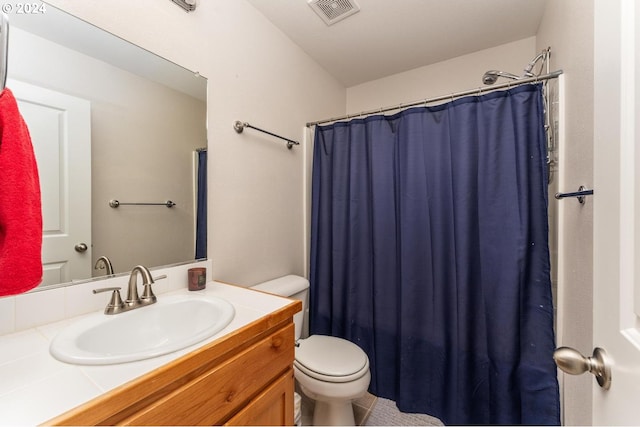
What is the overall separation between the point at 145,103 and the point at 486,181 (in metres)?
1.64

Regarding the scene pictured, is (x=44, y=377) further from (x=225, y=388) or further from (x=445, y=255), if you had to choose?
(x=445, y=255)

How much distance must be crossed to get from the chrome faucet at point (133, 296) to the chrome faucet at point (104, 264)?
83 millimetres

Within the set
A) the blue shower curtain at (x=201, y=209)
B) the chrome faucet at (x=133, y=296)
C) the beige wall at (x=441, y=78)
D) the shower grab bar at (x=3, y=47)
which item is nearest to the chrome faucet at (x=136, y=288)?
the chrome faucet at (x=133, y=296)

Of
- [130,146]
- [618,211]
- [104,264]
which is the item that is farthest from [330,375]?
[130,146]

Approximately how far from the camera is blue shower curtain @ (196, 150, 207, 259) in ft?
4.10

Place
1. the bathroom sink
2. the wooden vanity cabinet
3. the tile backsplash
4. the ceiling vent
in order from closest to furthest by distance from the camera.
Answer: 1. the wooden vanity cabinet
2. the bathroom sink
3. the tile backsplash
4. the ceiling vent

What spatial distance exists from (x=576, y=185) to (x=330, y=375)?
1.34 metres

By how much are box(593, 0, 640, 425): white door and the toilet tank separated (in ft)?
3.95

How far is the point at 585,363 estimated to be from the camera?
17.9 inches

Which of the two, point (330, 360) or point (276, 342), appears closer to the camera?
point (276, 342)

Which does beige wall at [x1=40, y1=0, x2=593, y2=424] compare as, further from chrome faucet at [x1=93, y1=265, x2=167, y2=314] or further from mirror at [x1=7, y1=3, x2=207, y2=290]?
chrome faucet at [x1=93, y1=265, x2=167, y2=314]

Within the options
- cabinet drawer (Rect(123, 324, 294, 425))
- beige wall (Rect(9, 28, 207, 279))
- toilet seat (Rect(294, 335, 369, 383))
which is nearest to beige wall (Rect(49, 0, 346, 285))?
beige wall (Rect(9, 28, 207, 279))

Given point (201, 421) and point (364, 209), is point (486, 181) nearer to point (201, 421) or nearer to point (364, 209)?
point (364, 209)

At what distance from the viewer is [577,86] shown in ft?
3.43
